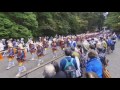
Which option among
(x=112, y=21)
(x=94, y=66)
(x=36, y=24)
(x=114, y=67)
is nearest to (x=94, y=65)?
(x=94, y=66)

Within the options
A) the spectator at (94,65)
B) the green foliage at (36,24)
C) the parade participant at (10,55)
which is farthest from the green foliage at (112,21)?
the spectator at (94,65)

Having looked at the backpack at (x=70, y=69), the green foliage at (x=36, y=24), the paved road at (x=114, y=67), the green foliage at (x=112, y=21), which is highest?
the green foliage at (x=112, y=21)

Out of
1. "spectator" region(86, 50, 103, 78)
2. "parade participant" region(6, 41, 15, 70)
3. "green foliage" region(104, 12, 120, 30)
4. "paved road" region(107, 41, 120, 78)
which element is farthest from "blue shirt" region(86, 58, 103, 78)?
"green foliage" region(104, 12, 120, 30)

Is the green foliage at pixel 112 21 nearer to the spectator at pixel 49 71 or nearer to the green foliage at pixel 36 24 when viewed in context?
the green foliage at pixel 36 24

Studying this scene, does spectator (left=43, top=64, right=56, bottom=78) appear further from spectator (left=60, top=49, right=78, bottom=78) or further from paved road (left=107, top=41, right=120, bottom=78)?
paved road (left=107, top=41, right=120, bottom=78)

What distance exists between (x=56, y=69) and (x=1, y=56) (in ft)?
32.9

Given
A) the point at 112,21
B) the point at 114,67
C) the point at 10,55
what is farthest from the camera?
the point at 112,21

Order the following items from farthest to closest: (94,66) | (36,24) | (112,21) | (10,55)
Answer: (112,21)
(36,24)
(10,55)
(94,66)

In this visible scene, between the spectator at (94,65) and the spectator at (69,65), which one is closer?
the spectator at (94,65)

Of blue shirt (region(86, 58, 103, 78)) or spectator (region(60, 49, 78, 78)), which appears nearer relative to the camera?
blue shirt (region(86, 58, 103, 78))

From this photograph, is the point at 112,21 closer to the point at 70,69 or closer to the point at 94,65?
the point at 70,69

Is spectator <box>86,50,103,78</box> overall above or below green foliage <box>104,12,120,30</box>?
below

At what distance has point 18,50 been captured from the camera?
11430 mm
